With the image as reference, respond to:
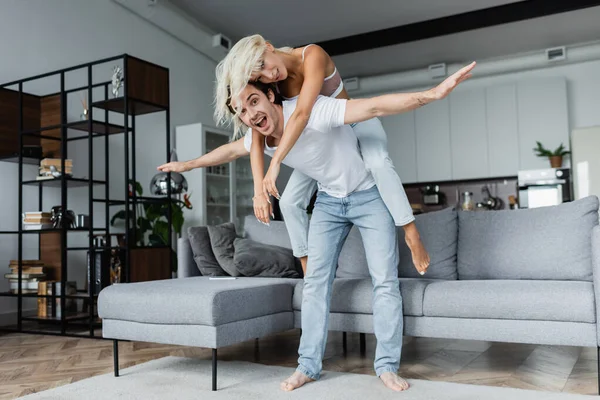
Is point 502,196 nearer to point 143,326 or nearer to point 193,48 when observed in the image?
point 193,48

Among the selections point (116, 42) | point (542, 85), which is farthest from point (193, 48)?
point (542, 85)

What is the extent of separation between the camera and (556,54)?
7312 mm

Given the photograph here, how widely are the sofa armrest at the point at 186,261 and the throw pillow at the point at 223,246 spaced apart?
0.54 feet

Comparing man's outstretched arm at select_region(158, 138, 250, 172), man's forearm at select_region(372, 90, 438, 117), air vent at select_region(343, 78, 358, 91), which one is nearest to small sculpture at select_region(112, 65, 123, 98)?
man's outstretched arm at select_region(158, 138, 250, 172)

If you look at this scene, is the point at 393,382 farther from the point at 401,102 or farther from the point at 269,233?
the point at 269,233

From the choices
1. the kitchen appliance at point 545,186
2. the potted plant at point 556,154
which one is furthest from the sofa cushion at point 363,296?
the potted plant at point 556,154

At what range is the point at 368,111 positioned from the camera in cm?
194

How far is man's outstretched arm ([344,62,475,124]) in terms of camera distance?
1.74 metres

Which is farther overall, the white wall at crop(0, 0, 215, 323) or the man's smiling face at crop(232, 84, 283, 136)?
the white wall at crop(0, 0, 215, 323)

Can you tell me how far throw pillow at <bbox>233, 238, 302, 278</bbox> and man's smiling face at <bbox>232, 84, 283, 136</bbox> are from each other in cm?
121

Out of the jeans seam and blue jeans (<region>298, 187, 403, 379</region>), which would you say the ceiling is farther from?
the jeans seam

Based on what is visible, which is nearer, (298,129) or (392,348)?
(298,129)

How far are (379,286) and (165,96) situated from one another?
255cm

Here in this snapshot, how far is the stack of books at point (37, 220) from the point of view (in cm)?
414
